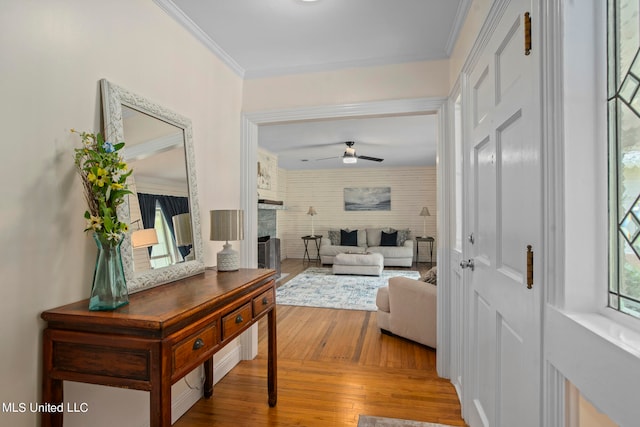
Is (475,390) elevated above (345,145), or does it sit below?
below

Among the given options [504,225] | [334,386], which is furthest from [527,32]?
[334,386]

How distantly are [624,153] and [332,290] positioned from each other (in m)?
4.71

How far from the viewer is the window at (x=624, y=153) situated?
0.68 meters

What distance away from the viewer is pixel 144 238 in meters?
1.65

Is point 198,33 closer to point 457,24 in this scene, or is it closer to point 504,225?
point 457,24

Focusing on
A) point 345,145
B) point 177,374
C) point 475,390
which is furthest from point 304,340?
point 345,145

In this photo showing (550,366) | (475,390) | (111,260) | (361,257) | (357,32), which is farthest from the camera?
(361,257)

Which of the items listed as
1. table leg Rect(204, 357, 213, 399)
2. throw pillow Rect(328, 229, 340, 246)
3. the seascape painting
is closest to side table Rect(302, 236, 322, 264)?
throw pillow Rect(328, 229, 340, 246)

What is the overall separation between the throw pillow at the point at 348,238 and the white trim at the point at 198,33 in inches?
222

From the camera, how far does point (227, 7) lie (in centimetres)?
193

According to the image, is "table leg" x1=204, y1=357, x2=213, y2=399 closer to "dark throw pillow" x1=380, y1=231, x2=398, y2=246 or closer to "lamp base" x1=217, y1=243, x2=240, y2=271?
"lamp base" x1=217, y1=243, x2=240, y2=271

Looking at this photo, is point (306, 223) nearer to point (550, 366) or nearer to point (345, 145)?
point (345, 145)

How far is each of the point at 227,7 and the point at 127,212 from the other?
1350 mm

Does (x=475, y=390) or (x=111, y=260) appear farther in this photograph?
(x=475, y=390)
